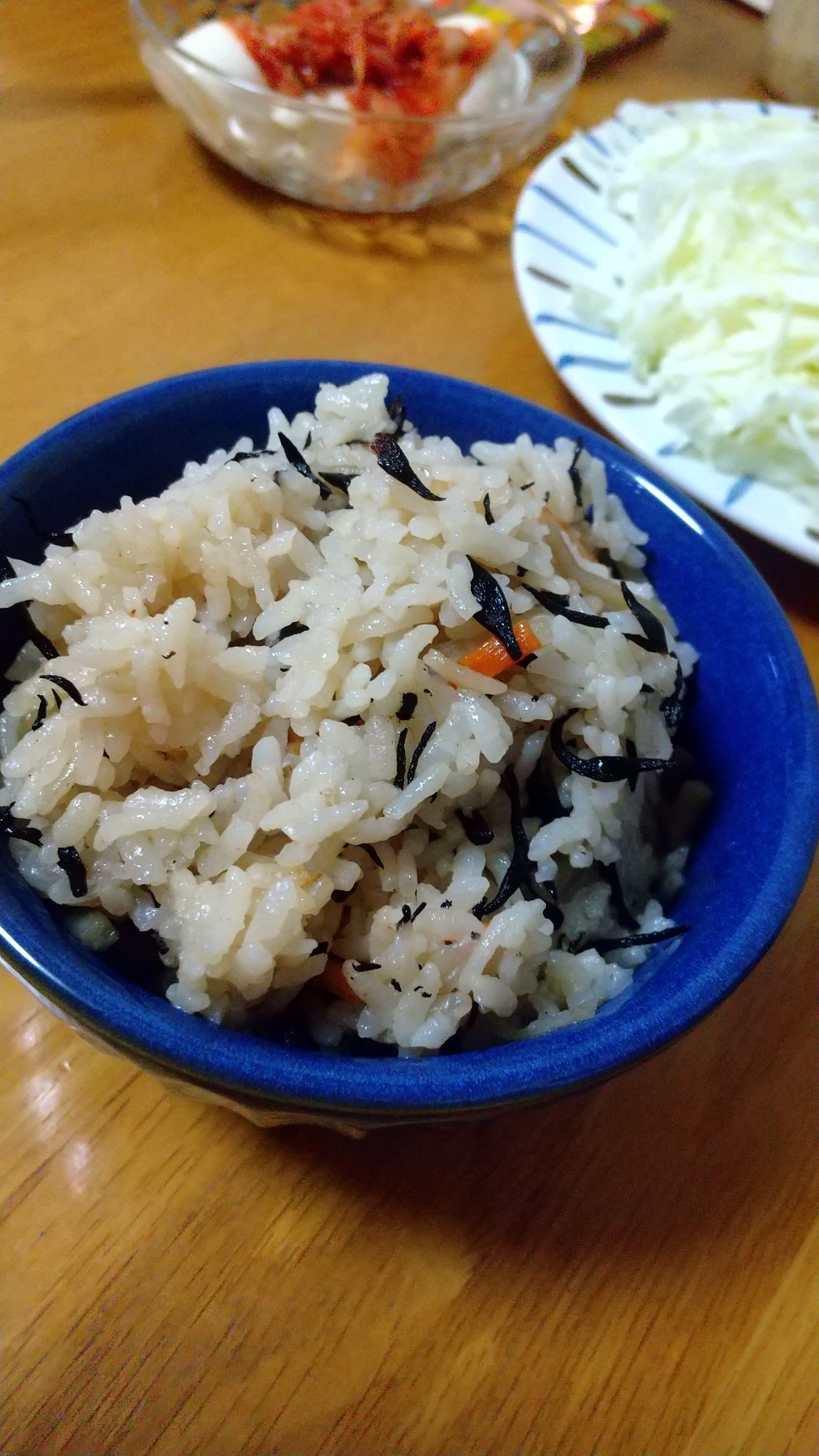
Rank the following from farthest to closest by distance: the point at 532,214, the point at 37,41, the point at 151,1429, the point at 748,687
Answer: the point at 37,41 < the point at 532,214 < the point at 748,687 < the point at 151,1429

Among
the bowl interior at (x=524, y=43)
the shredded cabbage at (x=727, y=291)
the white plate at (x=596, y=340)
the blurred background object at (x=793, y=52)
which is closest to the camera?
the white plate at (x=596, y=340)

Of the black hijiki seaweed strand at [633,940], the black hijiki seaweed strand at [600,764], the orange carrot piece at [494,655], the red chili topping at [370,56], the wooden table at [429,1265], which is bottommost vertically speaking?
the wooden table at [429,1265]

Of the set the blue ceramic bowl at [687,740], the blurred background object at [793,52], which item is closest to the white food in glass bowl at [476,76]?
the blurred background object at [793,52]

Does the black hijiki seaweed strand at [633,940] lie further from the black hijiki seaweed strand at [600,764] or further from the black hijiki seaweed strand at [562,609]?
the black hijiki seaweed strand at [562,609]

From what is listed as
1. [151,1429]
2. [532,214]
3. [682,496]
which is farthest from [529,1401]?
[532,214]

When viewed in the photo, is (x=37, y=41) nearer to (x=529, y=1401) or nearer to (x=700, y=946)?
(x=700, y=946)

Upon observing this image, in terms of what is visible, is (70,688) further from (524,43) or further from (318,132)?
(524,43)

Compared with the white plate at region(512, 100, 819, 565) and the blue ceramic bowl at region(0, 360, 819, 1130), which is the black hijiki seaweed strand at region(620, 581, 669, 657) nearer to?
the blue ceramic bowl at region(0, 360, 819, 1130)
